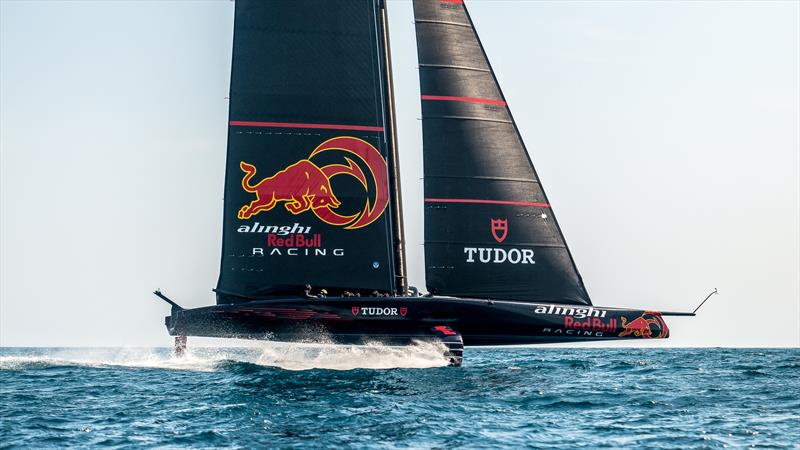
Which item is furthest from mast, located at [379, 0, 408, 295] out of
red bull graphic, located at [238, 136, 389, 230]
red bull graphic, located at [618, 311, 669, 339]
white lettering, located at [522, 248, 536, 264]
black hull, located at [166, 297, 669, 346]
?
red bull graphic, located at [618, 311, 669, 339]

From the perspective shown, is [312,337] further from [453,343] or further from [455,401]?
[455,401]

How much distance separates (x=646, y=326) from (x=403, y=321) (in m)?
6.05

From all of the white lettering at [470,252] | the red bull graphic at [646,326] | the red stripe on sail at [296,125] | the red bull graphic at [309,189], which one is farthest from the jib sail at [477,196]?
the red bull graphic at [309,189]

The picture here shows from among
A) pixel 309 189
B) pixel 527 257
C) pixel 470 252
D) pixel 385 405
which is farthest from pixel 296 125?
pixel 385 405

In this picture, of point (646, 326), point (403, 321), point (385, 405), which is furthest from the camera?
point (646, 326)

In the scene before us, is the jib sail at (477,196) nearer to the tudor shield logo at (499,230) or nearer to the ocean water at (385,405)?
the tudor shield logo at (499,230)

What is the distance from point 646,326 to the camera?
2641cm

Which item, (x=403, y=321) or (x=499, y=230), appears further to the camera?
(x=499, y=230)

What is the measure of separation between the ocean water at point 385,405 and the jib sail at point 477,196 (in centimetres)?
222

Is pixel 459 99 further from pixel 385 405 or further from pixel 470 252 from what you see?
pixel 385 405

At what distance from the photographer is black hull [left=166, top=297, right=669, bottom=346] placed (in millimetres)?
25469

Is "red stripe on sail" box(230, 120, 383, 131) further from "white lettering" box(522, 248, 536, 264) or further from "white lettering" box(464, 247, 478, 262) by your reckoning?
"white lettering" box(522, 248, 536, 264)

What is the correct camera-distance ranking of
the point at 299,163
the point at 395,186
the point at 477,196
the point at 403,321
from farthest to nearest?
the point at 395,186 → the point at 299,163 → the point at 477,196 → the point at 403,321

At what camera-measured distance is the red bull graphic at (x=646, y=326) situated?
1033 inches
